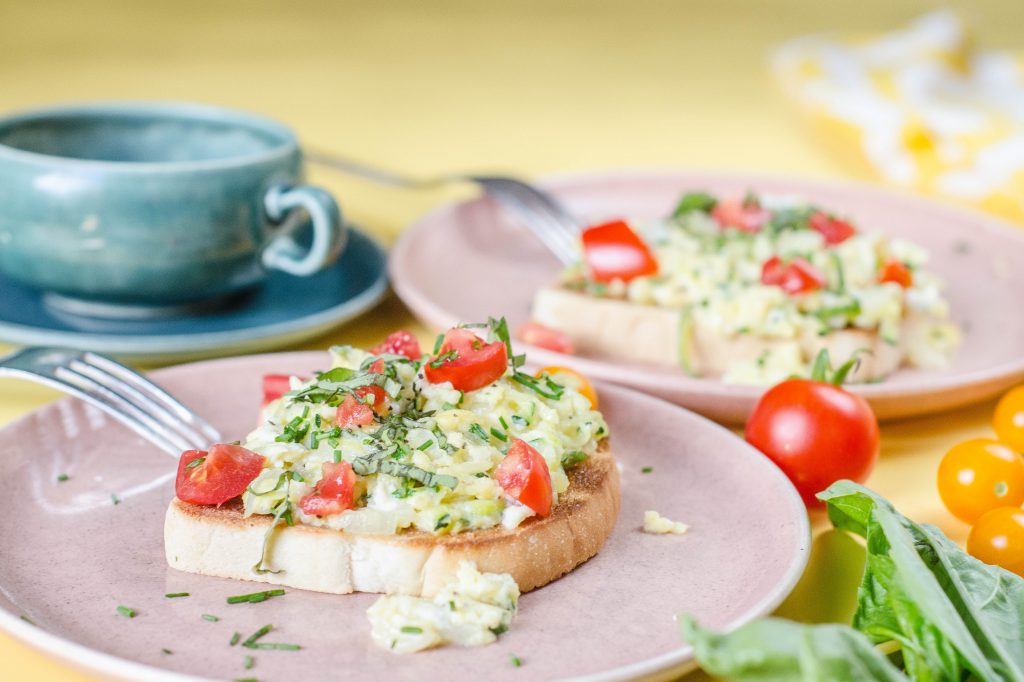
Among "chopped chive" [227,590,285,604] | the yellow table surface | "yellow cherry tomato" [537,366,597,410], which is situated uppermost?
"yellow cherry tomato" [537,366,597,410]

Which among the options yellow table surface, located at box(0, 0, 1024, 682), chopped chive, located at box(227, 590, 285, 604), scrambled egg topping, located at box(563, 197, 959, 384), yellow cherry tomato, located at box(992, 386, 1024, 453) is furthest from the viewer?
yellow table surface, located at box(0, 0, 1024, 682)

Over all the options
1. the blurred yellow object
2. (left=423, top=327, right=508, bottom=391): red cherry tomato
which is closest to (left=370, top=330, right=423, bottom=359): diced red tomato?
(left=423, top=327, right=508, bottom=391): red cherry tomato

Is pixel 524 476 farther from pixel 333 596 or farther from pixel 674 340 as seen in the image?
pixel 674 340

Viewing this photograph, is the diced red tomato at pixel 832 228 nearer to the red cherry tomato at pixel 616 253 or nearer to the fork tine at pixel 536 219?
the red cherry tomato at pixel 616 253

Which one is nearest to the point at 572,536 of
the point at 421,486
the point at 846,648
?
the point at 421,486

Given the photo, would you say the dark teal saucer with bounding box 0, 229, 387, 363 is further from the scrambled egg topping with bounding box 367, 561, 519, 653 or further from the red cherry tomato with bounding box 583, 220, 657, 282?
the scrambled egg topping with bounding box 367, 561, 519, 653

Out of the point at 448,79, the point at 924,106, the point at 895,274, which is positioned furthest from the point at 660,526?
the point at 448,79

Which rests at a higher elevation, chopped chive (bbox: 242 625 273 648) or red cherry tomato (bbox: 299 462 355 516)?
red cherry tomato (bbox: 299 462 355 516)
